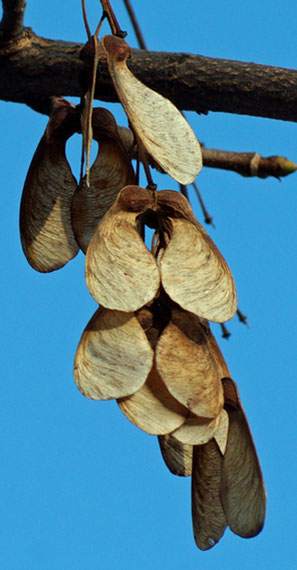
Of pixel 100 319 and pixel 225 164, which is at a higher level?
pixel 225 164

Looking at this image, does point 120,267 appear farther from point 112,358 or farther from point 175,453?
point 175,453

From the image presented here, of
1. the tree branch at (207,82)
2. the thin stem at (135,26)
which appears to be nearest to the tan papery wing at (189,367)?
the tree branch at (207,82)

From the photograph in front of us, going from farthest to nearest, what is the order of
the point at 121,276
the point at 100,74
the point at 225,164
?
1. the point at 225,164
2. the point at 100,74
3. the point at 121,276

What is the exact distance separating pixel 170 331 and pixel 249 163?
2.66 feet

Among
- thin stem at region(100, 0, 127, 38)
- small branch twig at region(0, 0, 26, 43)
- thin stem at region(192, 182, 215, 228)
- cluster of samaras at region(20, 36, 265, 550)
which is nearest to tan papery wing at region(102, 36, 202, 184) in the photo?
cluster of samaras at region(20, 36, 265, 550)

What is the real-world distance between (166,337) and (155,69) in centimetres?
57

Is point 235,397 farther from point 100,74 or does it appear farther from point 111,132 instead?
point 100,74

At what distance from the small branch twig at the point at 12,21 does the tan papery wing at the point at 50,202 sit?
1.09ft

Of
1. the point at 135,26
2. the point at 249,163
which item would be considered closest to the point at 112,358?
the point at 249,163

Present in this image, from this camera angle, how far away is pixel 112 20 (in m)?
0.99

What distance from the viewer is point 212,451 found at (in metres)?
0.91

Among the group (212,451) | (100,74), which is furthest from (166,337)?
(100,74)

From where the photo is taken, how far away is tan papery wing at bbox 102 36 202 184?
33.6 inches

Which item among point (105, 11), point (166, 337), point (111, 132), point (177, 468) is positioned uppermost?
point (105, 11)
